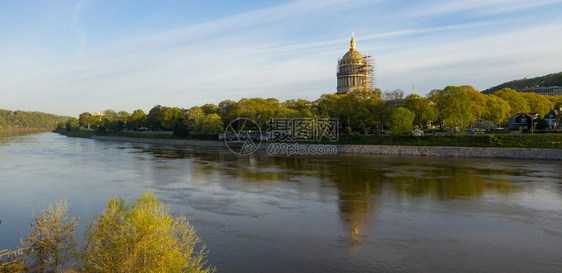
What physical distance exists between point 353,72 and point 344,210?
4883 inches

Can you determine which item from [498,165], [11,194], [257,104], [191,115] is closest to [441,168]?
[498,165]

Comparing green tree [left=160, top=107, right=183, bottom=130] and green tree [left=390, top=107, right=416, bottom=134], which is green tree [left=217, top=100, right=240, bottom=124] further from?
green tree [left=390, top=107, right=416, bottom=134]

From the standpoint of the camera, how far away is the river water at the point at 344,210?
16.7 m

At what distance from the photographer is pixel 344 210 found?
25.7 metres

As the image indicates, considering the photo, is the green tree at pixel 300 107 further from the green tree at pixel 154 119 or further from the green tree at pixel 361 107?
the green tree at pixel 154 119

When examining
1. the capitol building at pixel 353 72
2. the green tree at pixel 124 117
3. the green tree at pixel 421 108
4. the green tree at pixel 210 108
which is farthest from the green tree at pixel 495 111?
the green tree at pixel 124 117

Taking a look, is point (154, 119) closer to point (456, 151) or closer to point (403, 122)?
point (403, 122)

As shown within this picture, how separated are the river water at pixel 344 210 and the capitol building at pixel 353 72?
3799 inches

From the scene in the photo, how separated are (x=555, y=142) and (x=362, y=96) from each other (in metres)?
40.3

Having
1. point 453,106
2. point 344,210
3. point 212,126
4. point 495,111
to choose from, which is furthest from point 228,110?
point 344,210

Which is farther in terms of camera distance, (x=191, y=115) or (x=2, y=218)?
(x=191, y=115)

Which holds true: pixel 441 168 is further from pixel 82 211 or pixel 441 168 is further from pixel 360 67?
pixel 360 67

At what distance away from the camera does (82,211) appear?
25766 millimetres

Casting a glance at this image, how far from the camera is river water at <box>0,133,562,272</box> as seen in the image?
1672 cm
